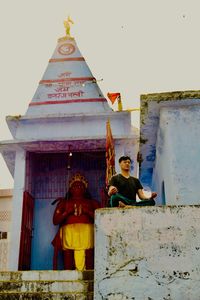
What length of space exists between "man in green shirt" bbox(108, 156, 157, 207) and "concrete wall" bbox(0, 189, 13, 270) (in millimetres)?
8615

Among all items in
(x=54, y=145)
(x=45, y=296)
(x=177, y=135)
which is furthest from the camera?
(x=54, y=145)

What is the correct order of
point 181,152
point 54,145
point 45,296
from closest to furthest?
point 45,296 < point 181,152 < point 54,145

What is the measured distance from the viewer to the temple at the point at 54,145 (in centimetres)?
998

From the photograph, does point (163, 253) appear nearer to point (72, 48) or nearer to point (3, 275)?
point (3, 275)

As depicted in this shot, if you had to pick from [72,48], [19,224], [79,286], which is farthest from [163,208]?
[72,48]

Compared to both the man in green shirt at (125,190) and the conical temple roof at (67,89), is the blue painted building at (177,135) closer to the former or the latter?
the man in green shirt at (125,190)

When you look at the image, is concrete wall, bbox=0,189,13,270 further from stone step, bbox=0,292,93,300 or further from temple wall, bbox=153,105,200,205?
stone step, bbox=0,292,93,300

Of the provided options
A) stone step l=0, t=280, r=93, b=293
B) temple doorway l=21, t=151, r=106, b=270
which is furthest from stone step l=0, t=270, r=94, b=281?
temple doorway l=21, t=151, r=106, b=270

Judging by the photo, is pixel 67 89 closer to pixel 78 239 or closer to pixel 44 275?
pixel 78 239

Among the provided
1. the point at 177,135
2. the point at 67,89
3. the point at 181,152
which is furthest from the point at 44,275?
the point at 67,89

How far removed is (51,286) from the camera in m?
5.02

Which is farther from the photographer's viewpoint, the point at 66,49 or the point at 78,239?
the point at 66,49

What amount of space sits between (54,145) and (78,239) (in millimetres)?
2358

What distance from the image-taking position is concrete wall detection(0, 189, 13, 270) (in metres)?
13.5
